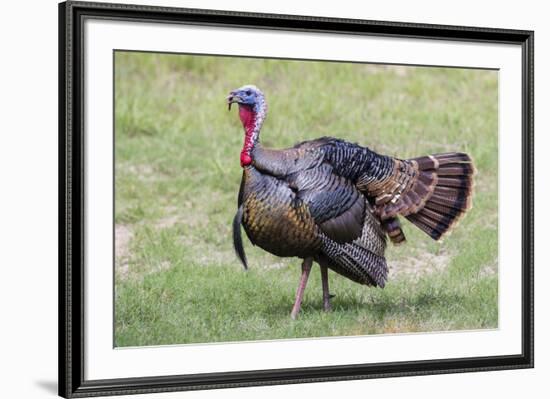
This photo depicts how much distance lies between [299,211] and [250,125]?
50cm

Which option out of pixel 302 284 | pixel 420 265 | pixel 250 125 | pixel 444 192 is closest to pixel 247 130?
pixel 250 125

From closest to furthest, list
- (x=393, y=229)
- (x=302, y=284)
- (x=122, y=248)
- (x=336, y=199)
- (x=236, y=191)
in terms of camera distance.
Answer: (x=336, y=199) → (x=302, y=284) → (x=393, y=229) → (x=122, y=248) → (x=236, y=191)

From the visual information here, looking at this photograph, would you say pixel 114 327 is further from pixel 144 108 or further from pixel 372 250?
pixel 144 108

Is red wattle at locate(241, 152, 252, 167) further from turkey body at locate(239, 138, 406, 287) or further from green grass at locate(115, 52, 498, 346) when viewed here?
green grass at locate(115, 52, 498, 346)

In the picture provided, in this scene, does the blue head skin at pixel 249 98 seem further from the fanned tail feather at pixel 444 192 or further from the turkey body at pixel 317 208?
the fanned tail feather at pixel 444 192

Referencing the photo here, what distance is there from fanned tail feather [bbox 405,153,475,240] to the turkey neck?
92 cm

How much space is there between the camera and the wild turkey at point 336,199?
567 centimetres

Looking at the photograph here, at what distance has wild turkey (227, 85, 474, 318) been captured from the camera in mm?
5668

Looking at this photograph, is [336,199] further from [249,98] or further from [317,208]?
[249,98]

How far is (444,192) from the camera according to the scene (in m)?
6.14

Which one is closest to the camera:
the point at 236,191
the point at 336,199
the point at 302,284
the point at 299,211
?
the point at 299,211

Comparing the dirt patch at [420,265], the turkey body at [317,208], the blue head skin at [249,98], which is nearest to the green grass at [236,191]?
the dirt patch at [420,265]

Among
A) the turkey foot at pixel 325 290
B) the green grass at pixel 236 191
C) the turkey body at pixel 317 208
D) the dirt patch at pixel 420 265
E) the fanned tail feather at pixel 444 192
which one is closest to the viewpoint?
the turkey body at pixel 317 208

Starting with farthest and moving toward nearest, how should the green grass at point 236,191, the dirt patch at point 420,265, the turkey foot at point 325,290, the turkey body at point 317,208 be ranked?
the dirt patch at point 420,265 → the turkey foot at point 325,290 → the green grass at point 236,191 → the turkey body at point 317,208
